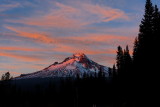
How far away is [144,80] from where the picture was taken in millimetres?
34312

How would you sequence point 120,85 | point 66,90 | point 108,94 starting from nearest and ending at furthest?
1. point 120,85
2. point 108,94
3. point 66,90

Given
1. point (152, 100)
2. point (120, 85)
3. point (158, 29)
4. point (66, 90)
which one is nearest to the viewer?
point (152, 100)

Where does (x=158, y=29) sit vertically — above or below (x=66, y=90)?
above

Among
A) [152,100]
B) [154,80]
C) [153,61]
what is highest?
[153,61]

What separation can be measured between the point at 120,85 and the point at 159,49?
3080 centimetres

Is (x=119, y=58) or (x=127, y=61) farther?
(x=119, y=58)

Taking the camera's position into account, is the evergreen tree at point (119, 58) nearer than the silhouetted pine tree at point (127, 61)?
No

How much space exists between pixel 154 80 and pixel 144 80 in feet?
4.81

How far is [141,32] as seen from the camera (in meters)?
39.1

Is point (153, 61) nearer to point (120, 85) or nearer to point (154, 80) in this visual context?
point (154, 80)

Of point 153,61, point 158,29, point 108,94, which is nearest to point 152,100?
point 153,61

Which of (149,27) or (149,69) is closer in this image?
(149,69)

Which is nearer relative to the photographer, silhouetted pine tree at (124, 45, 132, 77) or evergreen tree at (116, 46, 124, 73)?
silhouetted pine tree at (124, 45, 132, 77)

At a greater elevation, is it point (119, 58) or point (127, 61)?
point (119, 58)
